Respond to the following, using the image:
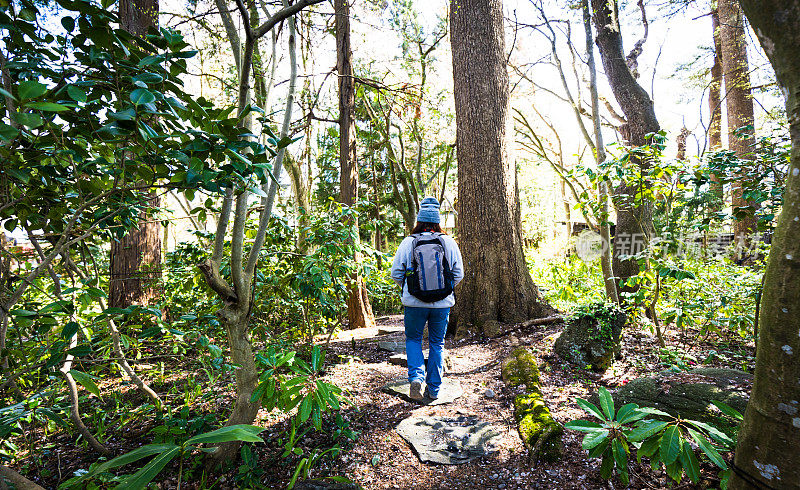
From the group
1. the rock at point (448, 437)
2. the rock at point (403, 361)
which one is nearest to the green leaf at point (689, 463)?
the rock at point (448, 437)

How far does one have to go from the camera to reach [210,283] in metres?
2.24

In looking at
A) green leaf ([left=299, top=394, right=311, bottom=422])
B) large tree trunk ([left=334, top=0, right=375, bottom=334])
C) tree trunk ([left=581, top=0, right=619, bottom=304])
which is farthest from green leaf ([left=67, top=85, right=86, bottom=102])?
large tree trunk ([left=334, top=0, right=375, bottom=334])

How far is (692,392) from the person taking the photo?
2889mm

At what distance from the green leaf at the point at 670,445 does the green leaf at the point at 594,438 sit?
0.62 feet

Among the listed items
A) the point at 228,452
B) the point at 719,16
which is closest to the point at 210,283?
the point at 228,452

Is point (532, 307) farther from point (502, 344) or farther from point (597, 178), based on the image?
point (597, 178)

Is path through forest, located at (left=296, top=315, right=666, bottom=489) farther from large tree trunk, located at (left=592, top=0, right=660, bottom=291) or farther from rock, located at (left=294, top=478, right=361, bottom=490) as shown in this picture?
large tree trunk, located at (left=592, top=0, right=660, bottom=291)

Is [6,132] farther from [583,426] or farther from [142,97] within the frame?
[583,426]

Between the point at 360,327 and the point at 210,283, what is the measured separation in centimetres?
497

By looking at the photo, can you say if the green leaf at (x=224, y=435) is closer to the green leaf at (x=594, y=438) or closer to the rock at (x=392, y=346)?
the green leaf at (x=594, y=438)

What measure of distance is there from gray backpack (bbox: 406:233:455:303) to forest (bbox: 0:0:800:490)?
3 centimetres

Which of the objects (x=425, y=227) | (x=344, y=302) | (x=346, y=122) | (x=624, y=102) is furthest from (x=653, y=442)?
(x=624, y=102)

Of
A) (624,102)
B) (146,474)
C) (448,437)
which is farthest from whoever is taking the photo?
(624,102)

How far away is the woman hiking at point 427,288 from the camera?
3715 mm
